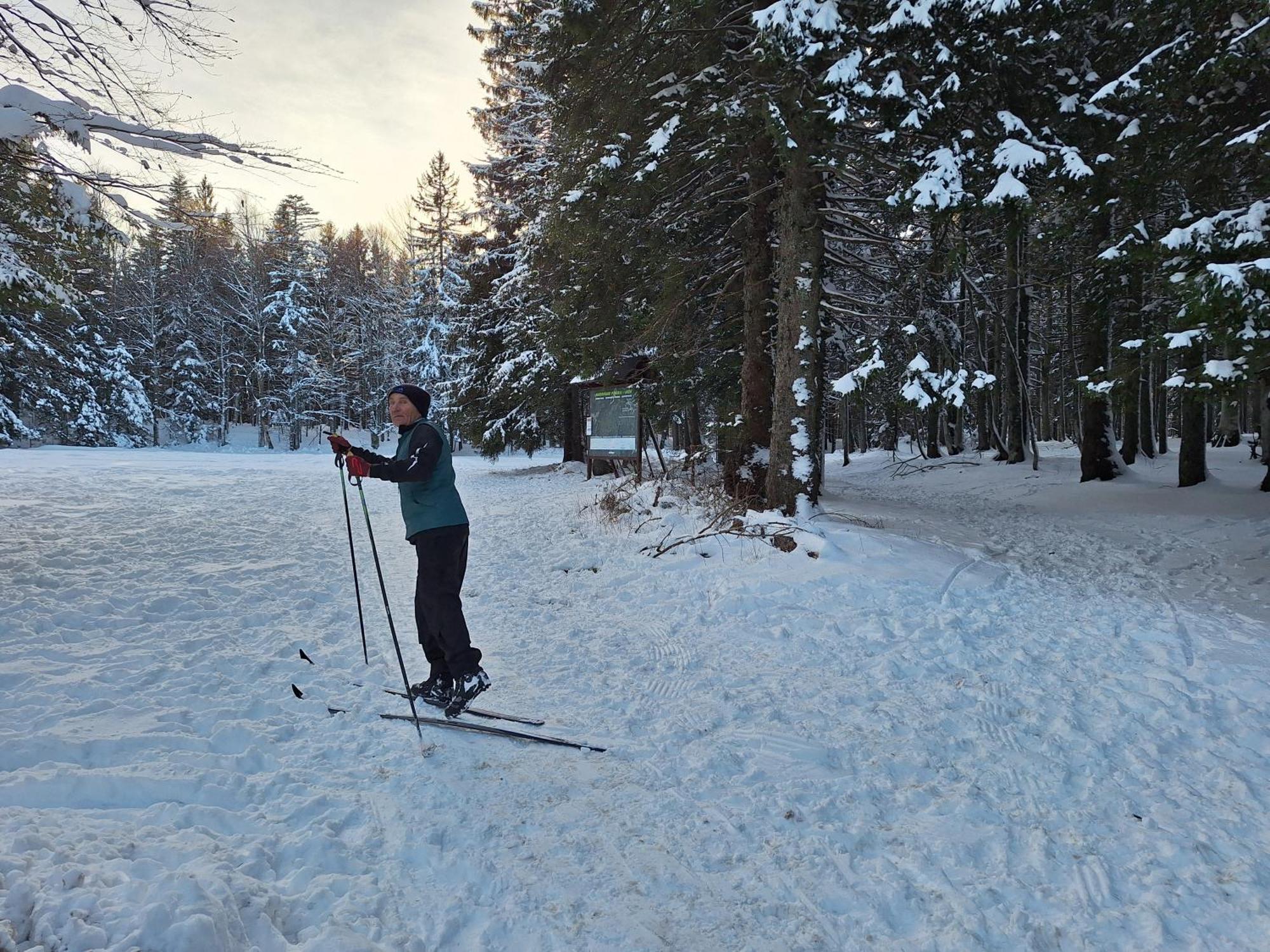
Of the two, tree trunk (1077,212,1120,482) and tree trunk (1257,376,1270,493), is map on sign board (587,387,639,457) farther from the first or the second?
tree trunk (1257,376,1270,493)

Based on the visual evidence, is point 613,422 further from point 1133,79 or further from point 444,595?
point 444,595

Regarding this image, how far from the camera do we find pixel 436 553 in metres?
4.24

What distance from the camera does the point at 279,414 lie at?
38906 millimetres

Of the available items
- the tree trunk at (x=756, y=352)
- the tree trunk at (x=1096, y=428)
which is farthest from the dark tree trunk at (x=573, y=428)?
the tree trunk at (x=1096, y=428)

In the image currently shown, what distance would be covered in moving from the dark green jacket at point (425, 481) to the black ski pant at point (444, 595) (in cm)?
8

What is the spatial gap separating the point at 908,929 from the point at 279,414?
43183 millimetres

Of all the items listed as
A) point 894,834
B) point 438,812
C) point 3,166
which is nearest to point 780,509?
point 894,834

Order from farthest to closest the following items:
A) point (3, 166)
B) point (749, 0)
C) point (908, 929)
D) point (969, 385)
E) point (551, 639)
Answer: point (749, 0)
point (969, 385)
point (3, 166)
point (551, 639)
point (908, 929)

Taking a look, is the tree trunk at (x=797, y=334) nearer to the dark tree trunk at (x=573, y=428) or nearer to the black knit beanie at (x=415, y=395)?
the black knit beanie at (x=415, y=395)

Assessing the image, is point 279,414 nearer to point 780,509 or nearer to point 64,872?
point 780,509

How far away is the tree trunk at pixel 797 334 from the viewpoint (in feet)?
26.7

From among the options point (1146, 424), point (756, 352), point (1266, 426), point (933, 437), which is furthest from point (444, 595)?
point (933, 437)

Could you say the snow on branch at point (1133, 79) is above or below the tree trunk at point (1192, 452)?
above

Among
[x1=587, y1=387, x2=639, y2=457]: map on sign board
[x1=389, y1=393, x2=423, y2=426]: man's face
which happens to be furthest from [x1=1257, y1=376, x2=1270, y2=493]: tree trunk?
[x1=389, y1=393, x2=423, y2=426]: man's face
